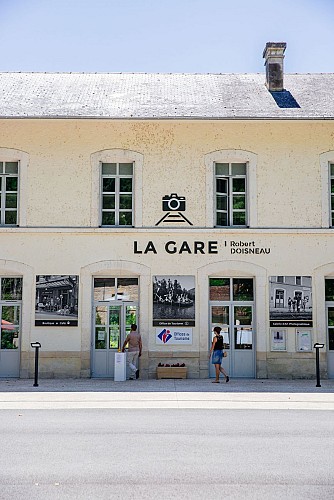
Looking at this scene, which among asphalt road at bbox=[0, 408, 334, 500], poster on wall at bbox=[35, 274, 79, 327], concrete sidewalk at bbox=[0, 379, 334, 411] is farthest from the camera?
poster on wall at bbox=[35, 274, 79, 327]

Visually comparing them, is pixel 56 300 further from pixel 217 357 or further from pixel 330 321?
pixel 330 321

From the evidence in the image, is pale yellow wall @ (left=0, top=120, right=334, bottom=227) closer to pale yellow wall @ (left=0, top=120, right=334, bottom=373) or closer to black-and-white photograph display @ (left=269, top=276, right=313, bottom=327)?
pale yellow wall @ (left=0, top=120, right=334, bottom=373)

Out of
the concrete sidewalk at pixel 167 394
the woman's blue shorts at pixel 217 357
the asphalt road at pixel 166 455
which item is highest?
the woman's blue shorts at pixel 217 357

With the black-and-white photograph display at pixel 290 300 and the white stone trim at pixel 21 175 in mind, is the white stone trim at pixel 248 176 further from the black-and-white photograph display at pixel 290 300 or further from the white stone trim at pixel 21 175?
the white stone trim at pixel 21 175

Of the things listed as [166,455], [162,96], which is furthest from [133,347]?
[166,455]

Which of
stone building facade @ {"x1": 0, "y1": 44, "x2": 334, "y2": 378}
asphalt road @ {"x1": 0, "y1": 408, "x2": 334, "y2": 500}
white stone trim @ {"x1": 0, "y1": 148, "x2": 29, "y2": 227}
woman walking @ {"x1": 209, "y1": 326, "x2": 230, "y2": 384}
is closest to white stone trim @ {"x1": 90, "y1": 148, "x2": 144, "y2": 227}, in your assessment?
stone building facade @ {"x1": 0, "y1": 44, "x2": 334, "y2": 378}

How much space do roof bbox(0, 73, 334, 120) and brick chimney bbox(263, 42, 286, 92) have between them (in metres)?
0.28

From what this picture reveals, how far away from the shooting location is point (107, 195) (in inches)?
724

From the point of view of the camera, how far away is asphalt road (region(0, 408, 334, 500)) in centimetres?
666

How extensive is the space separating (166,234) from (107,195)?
6.54 ft

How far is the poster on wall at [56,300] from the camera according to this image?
17.7 m

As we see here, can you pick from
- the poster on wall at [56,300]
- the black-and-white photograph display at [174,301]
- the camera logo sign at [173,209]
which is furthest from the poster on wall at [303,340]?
the poster on wall at [56,300]

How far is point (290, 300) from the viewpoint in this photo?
17938mm

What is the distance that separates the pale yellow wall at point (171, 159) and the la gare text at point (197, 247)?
0.59 meters
